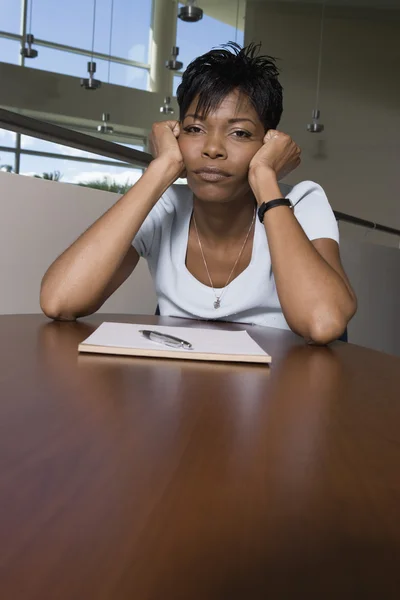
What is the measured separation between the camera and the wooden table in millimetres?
236

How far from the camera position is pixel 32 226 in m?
1.66

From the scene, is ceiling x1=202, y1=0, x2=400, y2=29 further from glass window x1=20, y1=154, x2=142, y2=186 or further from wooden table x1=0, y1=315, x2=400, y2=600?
wooden table x1=0, y1=315, x2=400, y2=600

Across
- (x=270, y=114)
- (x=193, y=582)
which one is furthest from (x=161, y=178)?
(x=193, y=582)

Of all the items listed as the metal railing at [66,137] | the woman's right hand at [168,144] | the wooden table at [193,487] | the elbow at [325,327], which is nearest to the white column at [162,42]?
the metal railing at [66,137]

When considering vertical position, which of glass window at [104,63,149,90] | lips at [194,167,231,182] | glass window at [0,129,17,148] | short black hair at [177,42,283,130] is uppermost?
glass window at [104,63,149,90]

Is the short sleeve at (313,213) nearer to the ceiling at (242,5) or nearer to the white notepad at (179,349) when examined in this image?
the white notepad at (179,349)

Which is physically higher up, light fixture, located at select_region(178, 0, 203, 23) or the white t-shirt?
light fixture, located at select_region(178, 0, 203, 23)

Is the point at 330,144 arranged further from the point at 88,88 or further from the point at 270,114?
the point at 270,114

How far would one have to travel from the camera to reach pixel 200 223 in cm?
145

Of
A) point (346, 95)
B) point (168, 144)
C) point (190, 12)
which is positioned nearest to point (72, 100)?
point (190, 12)

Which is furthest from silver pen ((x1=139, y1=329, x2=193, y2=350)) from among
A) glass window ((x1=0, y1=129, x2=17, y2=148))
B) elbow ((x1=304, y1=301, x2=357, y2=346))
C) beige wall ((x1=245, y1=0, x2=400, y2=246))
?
beige wall ((x1=245, y1=0, x2=400, y2=246))

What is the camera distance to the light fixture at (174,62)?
624cm

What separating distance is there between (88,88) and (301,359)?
19.5ft

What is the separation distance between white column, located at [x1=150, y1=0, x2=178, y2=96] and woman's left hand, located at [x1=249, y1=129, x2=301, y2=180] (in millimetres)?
5176
